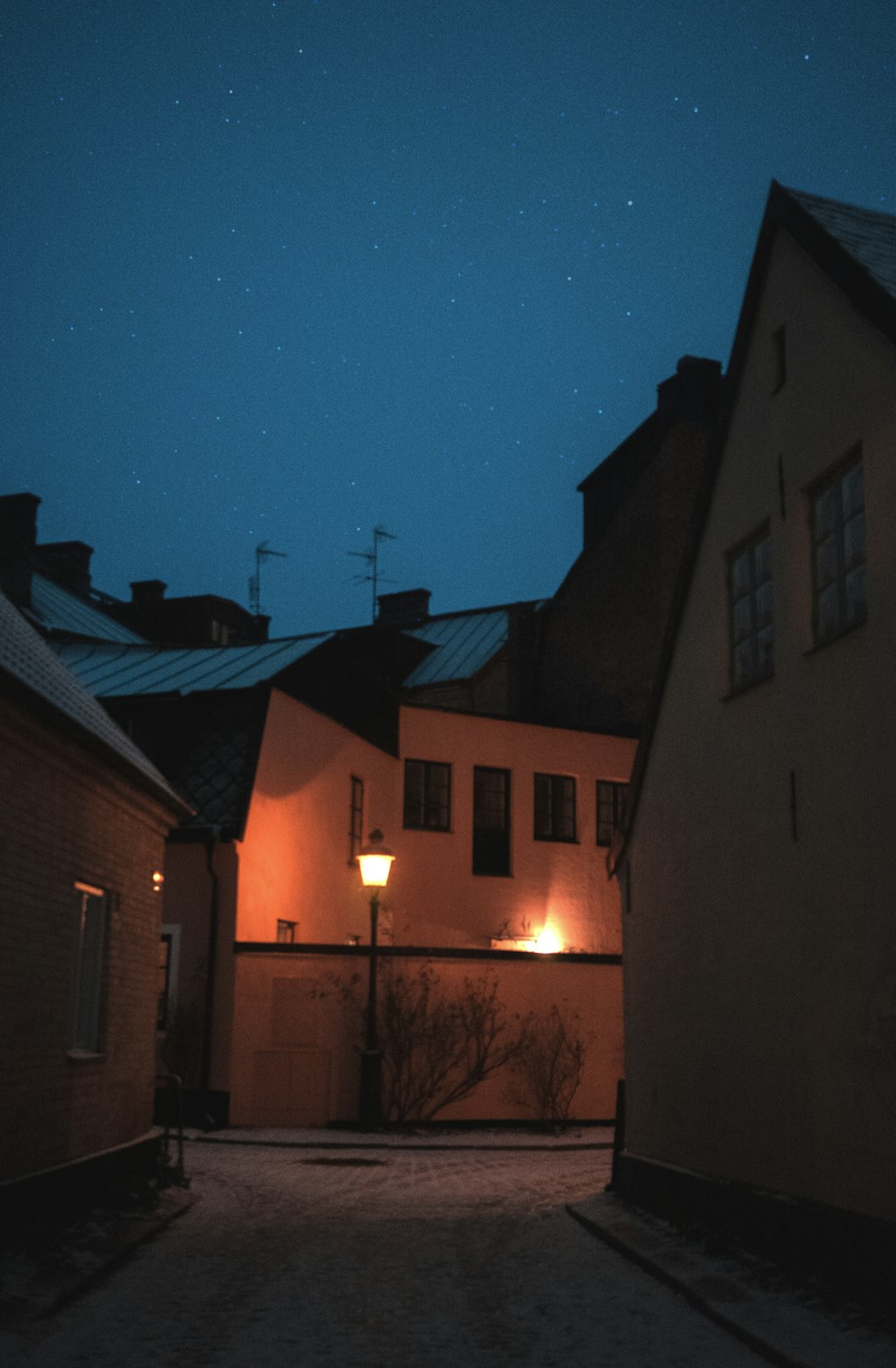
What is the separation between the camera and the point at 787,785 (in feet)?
32.4

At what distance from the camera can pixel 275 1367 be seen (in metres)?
6.69

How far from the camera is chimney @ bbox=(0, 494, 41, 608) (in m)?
36.2

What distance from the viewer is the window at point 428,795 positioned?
27.4 meters

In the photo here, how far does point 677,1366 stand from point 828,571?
4.96 m

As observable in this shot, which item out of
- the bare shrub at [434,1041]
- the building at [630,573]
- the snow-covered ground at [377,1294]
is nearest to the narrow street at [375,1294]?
the snow-covered ground at [377,1294]

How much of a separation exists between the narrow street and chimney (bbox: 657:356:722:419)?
19565 millimetres

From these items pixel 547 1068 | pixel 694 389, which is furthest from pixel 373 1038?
pixel 694 389

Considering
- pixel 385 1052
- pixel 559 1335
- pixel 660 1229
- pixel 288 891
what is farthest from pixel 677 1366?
pixel 288 891

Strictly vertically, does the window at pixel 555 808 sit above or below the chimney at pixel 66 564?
below

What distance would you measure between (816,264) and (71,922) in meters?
7.18

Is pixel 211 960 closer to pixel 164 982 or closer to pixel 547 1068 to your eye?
pixel 164 982

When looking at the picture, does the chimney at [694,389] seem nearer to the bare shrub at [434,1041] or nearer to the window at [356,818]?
the window at [356,818]

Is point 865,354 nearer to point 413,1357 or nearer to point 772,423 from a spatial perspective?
point 772,423

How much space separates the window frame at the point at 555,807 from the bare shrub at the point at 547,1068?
719cm
